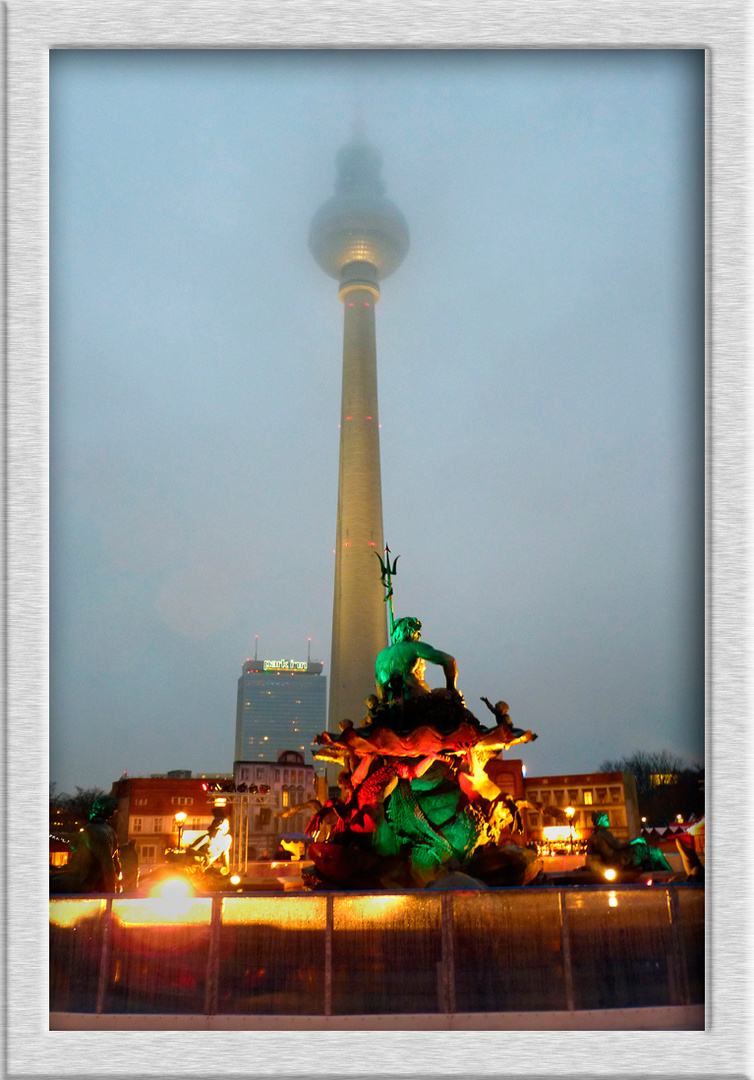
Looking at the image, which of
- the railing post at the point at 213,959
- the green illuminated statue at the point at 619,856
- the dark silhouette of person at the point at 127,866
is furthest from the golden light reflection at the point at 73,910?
the green illuminated statue at the point at 619,856

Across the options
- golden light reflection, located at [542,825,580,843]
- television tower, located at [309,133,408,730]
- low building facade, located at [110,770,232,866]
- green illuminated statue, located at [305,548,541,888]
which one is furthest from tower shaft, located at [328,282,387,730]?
green illuminated statue, located at [305,548,541,888]

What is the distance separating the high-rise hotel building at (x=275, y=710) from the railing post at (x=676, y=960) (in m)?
131

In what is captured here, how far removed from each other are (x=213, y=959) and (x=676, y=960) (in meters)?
3.40

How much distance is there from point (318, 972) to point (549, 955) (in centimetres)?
174

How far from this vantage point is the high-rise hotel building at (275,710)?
451 ft

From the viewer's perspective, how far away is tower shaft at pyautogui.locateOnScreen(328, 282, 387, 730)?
57.8 meters

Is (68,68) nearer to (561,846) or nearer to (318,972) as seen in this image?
(318,972)

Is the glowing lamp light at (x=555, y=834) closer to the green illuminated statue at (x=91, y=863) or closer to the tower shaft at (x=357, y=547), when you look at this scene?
the green illuminated statue at (x=91, y=863)

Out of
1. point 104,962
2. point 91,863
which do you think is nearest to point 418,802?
point 91,863

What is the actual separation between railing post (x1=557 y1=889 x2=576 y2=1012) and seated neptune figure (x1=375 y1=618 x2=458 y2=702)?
17.0 ft

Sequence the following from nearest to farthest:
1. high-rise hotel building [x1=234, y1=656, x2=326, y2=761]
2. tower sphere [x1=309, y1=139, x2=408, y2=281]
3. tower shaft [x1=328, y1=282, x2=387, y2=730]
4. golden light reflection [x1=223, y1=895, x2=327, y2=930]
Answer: golden light reflection [x1=223, y1=895, x2=327, y2=930] < tower shaft [x1=328, y1=282, x2=387, y2=730] < tower sphere [x1=309, y1=139, x2=408, y2=281] < high-rise hotel building [x1=234, y1=656, x2=326, y2=761]

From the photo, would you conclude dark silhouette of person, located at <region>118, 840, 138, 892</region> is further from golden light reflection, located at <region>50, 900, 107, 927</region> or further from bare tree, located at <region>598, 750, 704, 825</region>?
bare tree, located at <region>598, 750, 704, 825</region>

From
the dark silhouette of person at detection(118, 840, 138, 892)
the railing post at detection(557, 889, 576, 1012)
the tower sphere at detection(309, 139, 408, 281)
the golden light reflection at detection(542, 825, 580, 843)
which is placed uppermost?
the tower sphere at detection(309, 139, 408, 281)

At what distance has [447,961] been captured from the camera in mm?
6910
